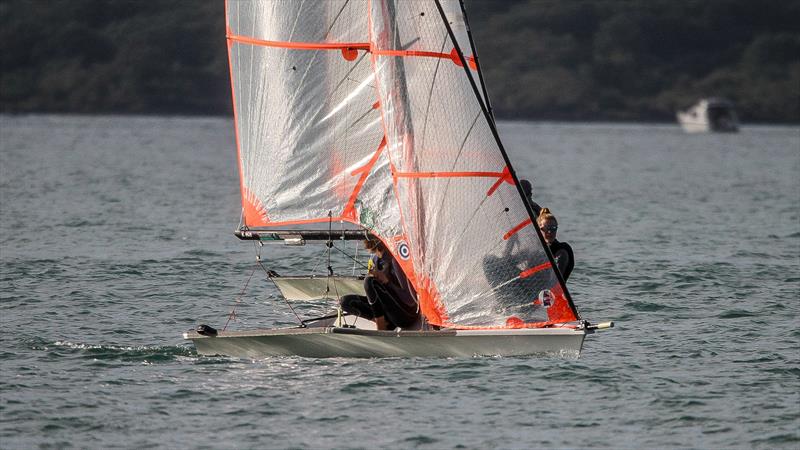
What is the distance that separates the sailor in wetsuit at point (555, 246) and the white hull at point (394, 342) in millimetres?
1405

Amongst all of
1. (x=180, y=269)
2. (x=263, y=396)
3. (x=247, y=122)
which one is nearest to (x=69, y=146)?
(x=180, y=269)

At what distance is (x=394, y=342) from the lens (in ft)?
69.4

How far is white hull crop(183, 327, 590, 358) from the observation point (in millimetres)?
21000

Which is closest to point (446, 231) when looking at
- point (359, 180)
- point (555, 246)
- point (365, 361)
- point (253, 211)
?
point (555, 246)

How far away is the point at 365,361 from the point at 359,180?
465 cm

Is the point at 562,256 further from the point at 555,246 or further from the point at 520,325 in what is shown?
the point at 520,325

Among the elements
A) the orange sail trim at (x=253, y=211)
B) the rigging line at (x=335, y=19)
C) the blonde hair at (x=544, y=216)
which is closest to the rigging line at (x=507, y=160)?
the blonde hair at (x=544, y=216)

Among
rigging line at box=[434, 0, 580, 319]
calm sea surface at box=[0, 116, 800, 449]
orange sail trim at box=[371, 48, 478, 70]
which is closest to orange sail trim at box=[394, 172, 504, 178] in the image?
rigging line at box=[434, 0, 580, 319]

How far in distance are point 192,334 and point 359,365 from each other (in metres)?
2.61

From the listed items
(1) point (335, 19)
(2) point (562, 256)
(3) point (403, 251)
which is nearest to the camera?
(2) point (562, 256)

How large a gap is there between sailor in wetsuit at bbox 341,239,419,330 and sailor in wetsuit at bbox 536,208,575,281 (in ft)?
7.67

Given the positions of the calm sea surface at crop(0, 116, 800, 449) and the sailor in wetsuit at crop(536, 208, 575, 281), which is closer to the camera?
the calm sea surface at crop(0, 116, 800, 449)

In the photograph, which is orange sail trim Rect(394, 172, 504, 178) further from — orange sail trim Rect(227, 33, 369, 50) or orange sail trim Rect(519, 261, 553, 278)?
orange sail trim Rect(227, 33, 369, 50)

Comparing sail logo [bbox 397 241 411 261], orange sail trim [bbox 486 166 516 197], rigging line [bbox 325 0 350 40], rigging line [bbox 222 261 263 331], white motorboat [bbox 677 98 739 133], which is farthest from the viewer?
white motorboat [bbox 677 98 739 133]
